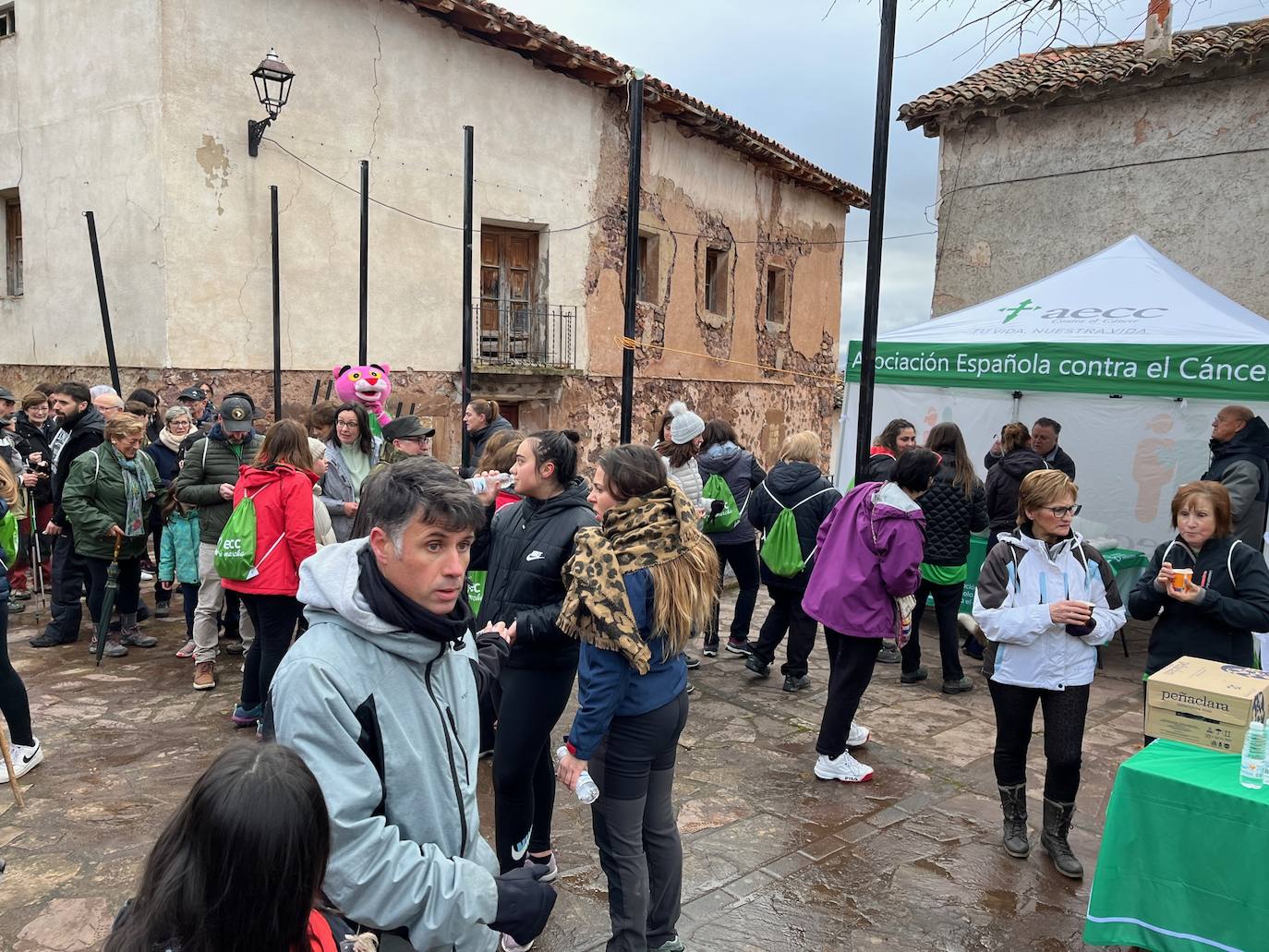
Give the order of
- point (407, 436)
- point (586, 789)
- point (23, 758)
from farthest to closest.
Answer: point (407, 436) < point (23, 758) < point (586, 789)

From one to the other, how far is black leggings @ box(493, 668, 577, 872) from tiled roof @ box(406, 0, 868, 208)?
11.3 metres

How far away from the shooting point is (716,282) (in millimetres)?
18281

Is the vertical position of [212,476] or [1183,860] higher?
[212,476]

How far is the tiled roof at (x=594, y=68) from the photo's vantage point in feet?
40.4

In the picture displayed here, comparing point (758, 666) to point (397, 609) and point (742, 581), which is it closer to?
point (742, 581)

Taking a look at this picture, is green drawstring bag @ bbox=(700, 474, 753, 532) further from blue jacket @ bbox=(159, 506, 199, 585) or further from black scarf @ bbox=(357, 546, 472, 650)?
black scarf @ bbox=(357, 546, 472, 650)

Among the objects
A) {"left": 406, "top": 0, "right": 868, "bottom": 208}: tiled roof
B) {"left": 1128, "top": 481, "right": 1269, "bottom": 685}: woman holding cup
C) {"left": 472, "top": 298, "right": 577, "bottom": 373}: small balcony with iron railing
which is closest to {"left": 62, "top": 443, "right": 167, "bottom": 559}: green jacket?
{"left": 1128, "top": 481, "right": 1269, "bottom": 685}: woman holding cup

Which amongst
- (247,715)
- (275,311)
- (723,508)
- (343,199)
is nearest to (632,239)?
(723,508)

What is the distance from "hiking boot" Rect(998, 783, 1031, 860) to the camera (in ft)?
13.1

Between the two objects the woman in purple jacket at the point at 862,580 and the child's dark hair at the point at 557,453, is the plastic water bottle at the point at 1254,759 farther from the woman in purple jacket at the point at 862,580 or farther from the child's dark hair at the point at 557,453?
the child's dark hair at the point at 557,453

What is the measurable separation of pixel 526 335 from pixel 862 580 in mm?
10985

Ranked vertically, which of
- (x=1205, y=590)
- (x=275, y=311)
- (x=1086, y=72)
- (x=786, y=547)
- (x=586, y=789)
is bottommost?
(x=586, y=789)

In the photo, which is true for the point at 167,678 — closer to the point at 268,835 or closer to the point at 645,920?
the point at 645,920

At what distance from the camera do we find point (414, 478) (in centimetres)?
190
